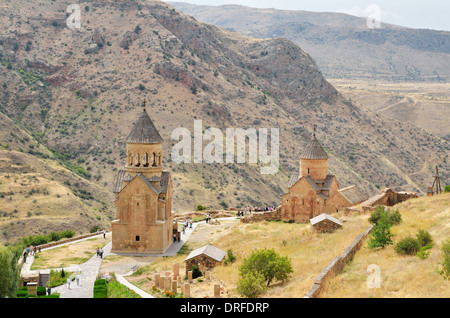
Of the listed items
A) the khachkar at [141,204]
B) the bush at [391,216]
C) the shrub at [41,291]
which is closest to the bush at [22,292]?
the shrub at [41,291]

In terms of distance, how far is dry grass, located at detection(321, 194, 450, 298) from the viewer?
16203mm

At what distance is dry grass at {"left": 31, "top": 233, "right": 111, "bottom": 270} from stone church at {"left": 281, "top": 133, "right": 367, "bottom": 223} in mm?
12565

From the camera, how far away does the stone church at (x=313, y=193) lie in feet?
117

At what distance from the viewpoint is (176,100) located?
73.1 meters

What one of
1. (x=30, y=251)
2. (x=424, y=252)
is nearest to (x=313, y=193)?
(x=424, y=252)

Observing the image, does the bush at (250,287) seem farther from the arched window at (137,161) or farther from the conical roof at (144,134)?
the arched window at (137,161)

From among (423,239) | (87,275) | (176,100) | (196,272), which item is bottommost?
(87,275)

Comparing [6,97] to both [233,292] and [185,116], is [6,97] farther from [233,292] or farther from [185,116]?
[233,292]

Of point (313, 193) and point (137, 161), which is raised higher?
point (137, 161)

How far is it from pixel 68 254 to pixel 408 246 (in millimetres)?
Result: 20495

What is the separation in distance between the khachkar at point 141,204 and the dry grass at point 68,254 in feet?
6.33

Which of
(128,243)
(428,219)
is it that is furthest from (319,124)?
(428,219)

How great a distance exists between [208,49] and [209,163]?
104 ft

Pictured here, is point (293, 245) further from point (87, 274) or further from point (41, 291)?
point (41, 291)
